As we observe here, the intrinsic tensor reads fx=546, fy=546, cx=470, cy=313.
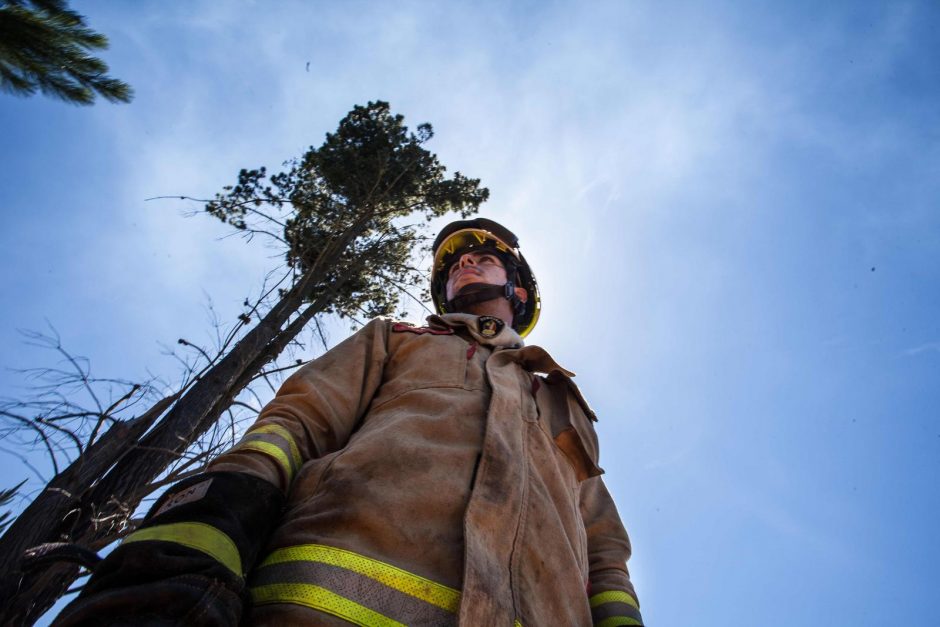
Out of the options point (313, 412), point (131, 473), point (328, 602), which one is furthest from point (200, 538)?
point (131, 473)

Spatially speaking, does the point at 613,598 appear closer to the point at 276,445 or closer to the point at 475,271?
the point at 276,445

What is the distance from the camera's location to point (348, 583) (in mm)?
1166

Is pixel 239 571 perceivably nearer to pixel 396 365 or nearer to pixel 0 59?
pixel 396 365

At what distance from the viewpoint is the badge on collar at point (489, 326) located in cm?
250

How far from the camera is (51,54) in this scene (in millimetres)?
5785

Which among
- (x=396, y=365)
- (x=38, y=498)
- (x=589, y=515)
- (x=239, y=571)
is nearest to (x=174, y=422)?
(x=38, y=498)

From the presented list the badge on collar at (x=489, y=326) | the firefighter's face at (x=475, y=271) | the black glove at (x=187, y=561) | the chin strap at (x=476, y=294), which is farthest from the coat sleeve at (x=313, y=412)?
the firefighter's face at (x=475, y=271)

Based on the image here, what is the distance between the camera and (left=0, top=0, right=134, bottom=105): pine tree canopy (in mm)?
5590

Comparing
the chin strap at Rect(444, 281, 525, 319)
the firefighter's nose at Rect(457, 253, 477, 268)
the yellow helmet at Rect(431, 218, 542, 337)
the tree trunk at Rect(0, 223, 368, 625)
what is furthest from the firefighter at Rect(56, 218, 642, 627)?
the tree trunk at Rect(0, 223, 368, 625)

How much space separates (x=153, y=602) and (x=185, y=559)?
0.10 m

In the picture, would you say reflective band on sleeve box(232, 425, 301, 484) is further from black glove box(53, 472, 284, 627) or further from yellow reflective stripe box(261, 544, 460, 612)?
yellow reflective stripe box(261, 544, 460, 612)

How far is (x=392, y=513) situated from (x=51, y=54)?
22.8 ft

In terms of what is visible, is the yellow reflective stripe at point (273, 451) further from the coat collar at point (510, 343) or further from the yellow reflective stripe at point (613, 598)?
the yellow reflective stripe at point (613, 598)

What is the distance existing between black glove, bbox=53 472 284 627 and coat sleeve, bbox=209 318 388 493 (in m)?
0.14
